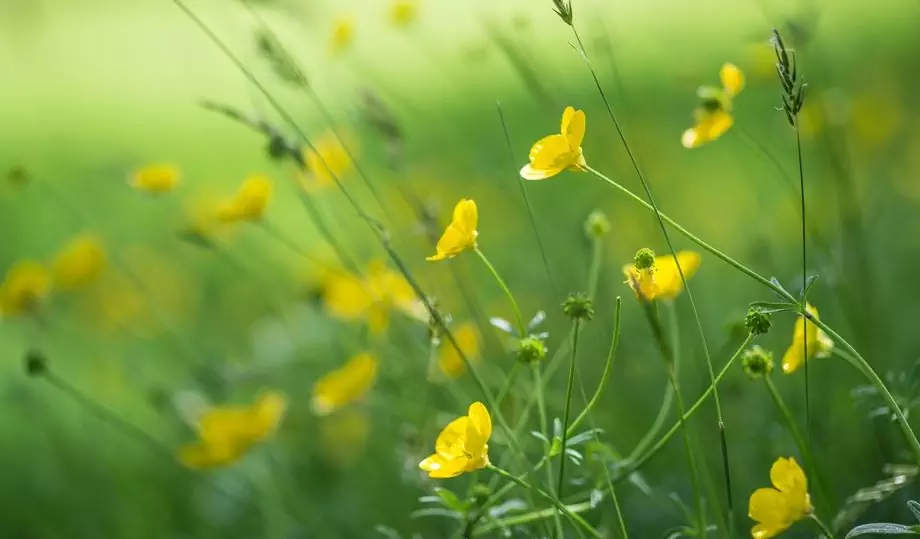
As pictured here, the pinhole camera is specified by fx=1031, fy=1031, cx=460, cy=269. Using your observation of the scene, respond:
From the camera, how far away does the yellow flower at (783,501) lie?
0.84 metres

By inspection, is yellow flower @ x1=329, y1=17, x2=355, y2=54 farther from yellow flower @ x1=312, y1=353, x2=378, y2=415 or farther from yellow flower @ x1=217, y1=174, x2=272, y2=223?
yellow flower @ x1=312, y1=353, x2=378, y2=415

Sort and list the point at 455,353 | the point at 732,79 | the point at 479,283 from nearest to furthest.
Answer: the point at 732,79 → the point at 455,353 → the point at 479,283

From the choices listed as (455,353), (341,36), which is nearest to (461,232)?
(455,353)

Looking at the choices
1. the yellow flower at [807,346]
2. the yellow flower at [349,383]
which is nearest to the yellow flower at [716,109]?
the yellow flower at [807,346]

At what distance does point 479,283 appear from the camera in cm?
221

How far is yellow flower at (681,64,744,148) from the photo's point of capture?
3.33 ft

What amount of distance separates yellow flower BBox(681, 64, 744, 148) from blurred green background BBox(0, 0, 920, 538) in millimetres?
76

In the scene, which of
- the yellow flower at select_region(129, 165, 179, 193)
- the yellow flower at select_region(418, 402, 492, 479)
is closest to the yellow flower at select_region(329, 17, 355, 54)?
the yellow flower at select_region(129, 165, 179, 193)

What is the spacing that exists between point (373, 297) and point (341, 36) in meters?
0.43

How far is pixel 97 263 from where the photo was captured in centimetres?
162

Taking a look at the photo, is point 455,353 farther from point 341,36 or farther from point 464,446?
point 341,36

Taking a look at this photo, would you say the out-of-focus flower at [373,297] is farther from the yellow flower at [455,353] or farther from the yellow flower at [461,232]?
the yellow flower at [461,232]

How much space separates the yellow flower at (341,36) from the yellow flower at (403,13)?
19 cm

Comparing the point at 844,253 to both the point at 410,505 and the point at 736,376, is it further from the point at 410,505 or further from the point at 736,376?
the point at 410,505
